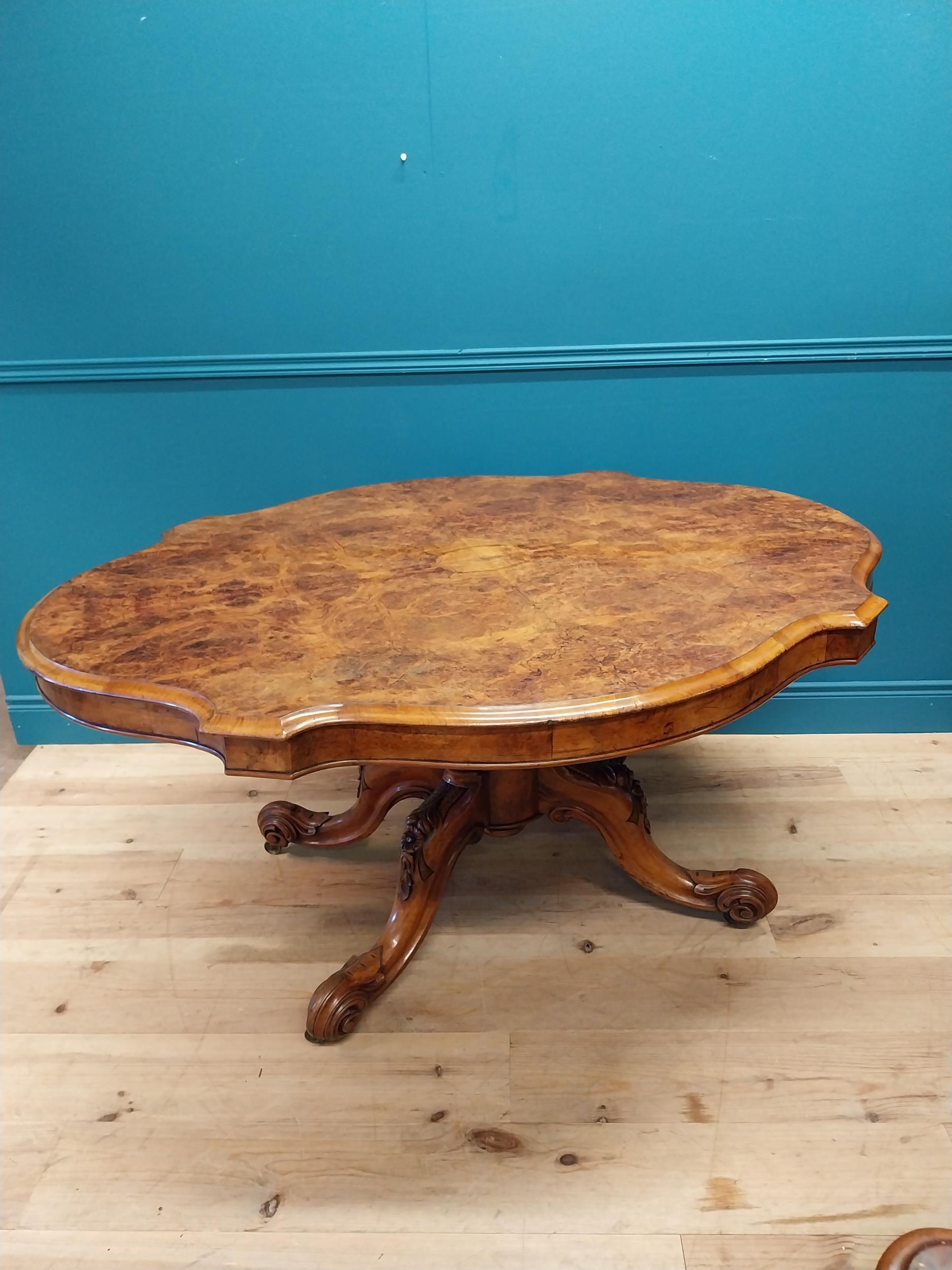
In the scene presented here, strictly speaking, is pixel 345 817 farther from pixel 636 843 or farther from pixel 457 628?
pixel 457 628

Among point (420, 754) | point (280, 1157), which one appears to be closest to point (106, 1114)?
point (280, 1157)

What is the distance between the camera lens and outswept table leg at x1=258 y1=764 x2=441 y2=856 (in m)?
1.94

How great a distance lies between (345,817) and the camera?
2031 millimetres

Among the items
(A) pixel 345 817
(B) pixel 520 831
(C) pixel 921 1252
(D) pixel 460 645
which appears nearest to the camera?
(C) pixel 921 1252

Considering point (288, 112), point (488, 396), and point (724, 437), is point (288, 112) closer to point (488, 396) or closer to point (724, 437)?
point (488, 396)

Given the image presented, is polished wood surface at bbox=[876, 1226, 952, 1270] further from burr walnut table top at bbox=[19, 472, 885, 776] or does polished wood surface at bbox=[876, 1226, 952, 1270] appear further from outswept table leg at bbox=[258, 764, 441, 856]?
outswept table leg at bbox=[258, 764, 441, 856]

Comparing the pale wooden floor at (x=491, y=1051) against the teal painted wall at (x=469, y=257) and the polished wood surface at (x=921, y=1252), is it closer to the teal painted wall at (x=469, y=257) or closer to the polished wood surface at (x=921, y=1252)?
the polished wood surface at (x=921, y=1252)

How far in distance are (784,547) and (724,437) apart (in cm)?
73

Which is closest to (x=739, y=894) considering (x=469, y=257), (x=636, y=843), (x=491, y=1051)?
(x=636, y=843)

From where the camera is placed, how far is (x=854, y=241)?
2.09 m

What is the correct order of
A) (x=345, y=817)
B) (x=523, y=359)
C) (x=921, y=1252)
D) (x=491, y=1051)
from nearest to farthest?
(x=921, y=1252) < (x=491, y=1051) < (x=345, y=817) < (x=523, y=359)

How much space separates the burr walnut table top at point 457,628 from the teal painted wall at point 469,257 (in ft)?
1.58

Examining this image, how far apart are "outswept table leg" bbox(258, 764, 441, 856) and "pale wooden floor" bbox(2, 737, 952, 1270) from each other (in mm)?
61

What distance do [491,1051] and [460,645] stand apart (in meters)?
0.75
